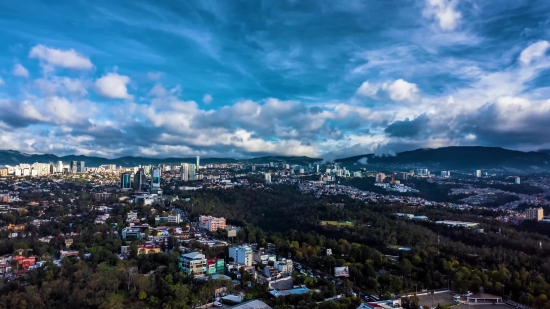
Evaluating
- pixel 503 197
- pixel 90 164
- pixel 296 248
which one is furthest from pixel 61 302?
pixel 90 164

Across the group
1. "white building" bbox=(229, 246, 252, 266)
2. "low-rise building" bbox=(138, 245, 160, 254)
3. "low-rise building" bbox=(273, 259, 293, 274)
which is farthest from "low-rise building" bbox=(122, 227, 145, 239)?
Result: "low-rise building" bbox=(273, 259, 293, 274)

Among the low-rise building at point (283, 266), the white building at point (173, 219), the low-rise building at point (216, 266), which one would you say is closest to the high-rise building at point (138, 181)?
the white building at point (173, 219)

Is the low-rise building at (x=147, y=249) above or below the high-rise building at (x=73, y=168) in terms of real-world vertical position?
below

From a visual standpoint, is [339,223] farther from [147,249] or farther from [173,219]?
[147,249]

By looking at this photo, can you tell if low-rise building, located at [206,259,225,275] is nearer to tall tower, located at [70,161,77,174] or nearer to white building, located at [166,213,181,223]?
white building, located at [166,213,181,223]

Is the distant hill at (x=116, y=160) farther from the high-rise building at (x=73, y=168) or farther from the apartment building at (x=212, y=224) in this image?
the apartment building at (x=212, y=224)
